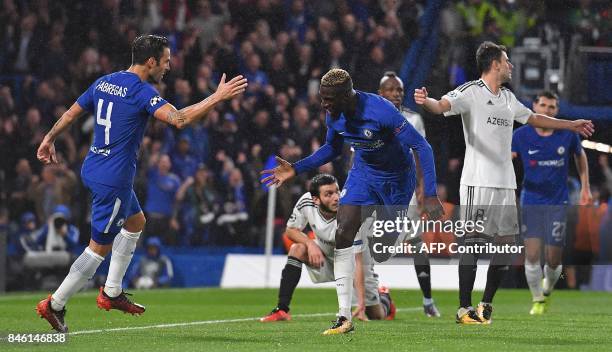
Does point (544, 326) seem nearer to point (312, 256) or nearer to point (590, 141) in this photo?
point (312, 256)

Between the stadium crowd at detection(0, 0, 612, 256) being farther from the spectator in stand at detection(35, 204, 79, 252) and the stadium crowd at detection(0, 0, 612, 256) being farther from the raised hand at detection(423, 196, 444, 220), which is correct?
the raised hand at detection(423, 196, 444, 220)

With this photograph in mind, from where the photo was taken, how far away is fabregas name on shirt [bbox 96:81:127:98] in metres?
8.70

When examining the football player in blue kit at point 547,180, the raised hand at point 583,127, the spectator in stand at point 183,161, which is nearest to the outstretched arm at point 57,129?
the raised hand at point 583,127

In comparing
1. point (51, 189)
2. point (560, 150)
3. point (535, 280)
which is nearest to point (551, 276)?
point (535, 280)

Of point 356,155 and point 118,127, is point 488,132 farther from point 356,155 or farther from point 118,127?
point 118,127

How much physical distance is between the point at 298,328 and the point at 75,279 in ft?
6.24

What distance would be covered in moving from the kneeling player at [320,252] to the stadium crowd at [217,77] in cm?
625

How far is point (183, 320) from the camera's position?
10.9 meters

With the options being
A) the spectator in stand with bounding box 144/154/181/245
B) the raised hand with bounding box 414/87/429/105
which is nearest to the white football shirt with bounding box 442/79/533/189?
the raised hand with bounding box 414/87/429/105

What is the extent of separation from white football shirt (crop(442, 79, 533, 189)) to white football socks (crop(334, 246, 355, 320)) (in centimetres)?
191

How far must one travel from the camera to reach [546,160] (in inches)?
526

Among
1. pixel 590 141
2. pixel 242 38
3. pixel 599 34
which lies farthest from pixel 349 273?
pixel 242 38

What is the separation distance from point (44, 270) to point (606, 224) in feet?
26.0
